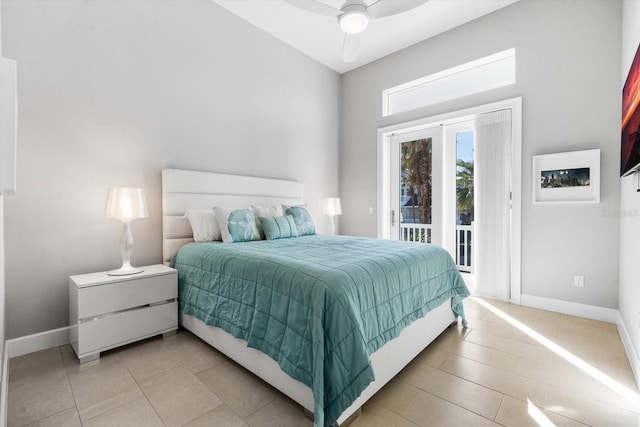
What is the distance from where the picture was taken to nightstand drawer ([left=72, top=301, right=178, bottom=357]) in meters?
2.05

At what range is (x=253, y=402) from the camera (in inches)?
65.0

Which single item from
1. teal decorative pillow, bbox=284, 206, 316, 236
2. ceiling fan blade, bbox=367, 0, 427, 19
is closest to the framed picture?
ceiling fan blade, bbox=367, 0, 427, 19

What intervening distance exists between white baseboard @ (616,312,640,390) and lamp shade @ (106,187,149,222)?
3.59 metres

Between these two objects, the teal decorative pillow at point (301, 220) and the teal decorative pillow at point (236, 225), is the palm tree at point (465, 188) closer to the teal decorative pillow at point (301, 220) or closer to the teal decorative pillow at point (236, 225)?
the teal decorative pillow at point (301, 220)

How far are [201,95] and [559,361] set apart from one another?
397cm

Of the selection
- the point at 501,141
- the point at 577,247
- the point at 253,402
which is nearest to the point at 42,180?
the point at 253,402

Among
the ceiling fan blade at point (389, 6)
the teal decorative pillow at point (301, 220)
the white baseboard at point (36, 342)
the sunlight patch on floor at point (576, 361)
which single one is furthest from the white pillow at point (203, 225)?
the sunlight patch on floor at point (576, 361)

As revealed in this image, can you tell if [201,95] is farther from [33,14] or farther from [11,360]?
[11,360]

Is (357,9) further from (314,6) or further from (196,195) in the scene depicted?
(196,195)

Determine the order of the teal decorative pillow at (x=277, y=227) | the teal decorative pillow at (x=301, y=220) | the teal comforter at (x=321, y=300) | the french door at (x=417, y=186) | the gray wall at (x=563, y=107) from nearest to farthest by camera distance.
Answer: the teal comforter at (x=321, y=300) → the gray wall at (x=563, y=107) → the teal decorative pillow at (x=277, y=227) → the teal decorative pillow at (x=301, y=220) → the french door at (x=417, y=186)

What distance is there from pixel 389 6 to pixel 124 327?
308 centimetres

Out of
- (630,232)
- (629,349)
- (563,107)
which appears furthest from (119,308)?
(563,107)

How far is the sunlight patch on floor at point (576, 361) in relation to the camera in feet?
5.60

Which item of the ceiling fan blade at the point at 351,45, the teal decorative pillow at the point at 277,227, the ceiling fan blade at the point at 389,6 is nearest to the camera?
the ceiling fan blade at the point at 389,6
